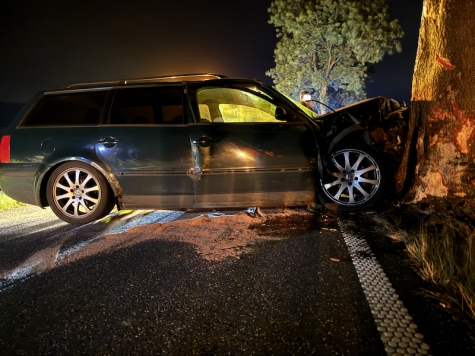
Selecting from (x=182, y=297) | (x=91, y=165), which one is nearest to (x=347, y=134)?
(x=182, y=297)

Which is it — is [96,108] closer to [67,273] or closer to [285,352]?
[67,273]

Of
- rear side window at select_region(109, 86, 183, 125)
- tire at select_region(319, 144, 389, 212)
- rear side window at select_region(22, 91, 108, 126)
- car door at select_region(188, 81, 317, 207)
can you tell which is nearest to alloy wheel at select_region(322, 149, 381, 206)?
tire at select_region(319, 144, 389, 212)

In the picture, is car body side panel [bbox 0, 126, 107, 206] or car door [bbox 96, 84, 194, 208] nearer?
car door [bbox 96, 84, 194, 208]

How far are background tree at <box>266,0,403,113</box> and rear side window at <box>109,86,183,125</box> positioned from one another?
1539cm

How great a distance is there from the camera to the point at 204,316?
1891 millimetres

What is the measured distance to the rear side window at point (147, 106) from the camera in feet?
12.6

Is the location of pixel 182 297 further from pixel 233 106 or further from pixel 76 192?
pixel 233 106

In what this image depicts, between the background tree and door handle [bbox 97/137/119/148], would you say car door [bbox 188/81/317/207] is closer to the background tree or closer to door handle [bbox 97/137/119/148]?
door handle [bbox 97/137/119/148]

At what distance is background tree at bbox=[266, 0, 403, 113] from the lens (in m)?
16.7

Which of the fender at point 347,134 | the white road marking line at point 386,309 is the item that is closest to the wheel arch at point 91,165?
the fender at point 347,134

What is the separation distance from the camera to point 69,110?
4.04 meters

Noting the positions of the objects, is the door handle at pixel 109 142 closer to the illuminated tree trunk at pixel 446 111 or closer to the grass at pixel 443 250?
the grass at pixel 443 250

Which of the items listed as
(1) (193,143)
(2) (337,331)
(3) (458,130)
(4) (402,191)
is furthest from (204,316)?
(3) (458,130)

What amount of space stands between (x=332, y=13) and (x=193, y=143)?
54.8 ft
